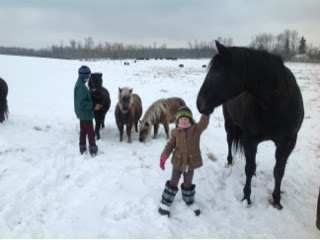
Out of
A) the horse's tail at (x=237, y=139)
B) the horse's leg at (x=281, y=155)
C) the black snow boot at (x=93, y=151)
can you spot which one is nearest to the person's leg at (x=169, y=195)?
the horse's leg at (x=281, y=155)

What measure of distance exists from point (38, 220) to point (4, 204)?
24.6 inches

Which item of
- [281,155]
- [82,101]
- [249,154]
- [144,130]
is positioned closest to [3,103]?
[82,101]

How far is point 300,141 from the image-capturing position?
23.0ft

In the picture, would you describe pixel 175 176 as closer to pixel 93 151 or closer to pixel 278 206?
pixel 278 206

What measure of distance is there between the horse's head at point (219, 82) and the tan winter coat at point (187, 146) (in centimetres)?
63

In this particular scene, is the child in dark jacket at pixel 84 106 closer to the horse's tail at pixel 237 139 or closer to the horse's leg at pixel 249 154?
the horse's tail at pixel 237 139

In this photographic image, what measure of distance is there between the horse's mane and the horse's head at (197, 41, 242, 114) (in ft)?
0.12

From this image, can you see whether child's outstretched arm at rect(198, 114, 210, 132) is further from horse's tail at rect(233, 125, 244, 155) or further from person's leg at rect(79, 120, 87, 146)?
person's leg at rect(79, 120, 87, 146)

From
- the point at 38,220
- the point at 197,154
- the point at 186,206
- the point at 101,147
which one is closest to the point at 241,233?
the point at 186,206

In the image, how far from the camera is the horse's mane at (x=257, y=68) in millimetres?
3172

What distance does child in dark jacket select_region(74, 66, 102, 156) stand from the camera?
5.55m

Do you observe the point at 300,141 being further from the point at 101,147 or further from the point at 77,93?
the point at 77,93

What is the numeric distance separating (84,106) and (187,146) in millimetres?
2616

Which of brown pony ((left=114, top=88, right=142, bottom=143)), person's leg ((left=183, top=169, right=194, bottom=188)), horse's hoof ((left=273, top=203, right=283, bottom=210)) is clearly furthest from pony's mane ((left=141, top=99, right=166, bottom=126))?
horse's hoof ((left=273, top=203, right=283, bottom=210))
